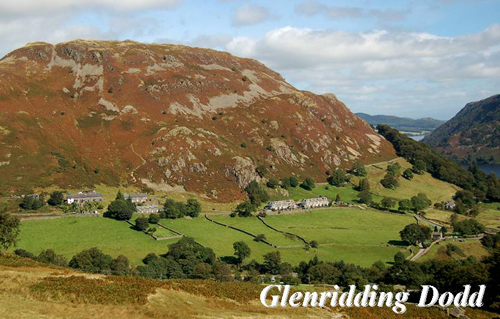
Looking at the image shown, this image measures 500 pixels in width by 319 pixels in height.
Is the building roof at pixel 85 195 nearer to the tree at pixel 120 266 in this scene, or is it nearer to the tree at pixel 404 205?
the tree at pixel 120 266

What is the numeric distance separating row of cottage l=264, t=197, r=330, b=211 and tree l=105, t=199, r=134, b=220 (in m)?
56.8

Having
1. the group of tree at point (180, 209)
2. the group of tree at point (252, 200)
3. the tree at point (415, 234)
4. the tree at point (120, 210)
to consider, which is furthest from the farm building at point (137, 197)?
the tree at point (415, 234)

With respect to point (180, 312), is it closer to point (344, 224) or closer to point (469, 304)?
point (469, 304)

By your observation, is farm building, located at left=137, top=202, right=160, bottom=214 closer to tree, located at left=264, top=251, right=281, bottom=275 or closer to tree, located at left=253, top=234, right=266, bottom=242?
tree, located at left=253, top=234, right=266, bottom=242

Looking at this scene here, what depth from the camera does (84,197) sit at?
150 m

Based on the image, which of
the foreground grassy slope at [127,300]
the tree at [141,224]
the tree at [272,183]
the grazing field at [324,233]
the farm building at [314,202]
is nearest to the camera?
the foreground grassy slope at [127,300]

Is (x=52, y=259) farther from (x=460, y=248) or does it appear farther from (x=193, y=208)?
(x=460, y=248)

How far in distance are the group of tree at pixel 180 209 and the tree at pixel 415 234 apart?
2823 inches

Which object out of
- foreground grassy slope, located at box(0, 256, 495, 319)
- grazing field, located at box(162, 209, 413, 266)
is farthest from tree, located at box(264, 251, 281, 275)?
foreground grassy slope, located at box(0, 256, 495, 319)

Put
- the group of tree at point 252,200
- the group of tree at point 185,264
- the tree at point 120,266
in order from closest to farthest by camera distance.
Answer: the tree at point 120,266 → the group of tree at point 185,264 → the group of tree at point 252,200

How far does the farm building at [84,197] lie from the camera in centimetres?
14712

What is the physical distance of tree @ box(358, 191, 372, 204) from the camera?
186 m

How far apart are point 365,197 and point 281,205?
41116mm

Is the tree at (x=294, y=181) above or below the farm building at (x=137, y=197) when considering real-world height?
above
